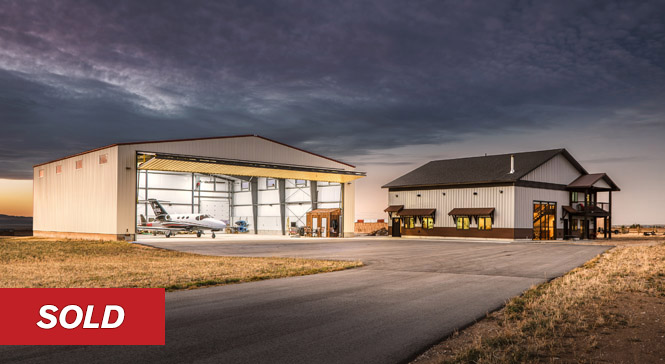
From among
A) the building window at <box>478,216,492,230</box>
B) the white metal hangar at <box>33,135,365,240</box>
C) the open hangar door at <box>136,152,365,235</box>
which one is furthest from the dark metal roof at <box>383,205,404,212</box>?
the building window at <box>478,216,492,230</box>

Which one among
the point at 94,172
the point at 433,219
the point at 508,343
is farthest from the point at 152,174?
the point at 508,343

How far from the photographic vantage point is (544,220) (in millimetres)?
Result: 45188

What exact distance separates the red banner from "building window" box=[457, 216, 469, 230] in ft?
124

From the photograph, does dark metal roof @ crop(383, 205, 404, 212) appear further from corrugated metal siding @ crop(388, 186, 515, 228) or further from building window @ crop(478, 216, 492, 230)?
building window @ crop(478, 216, 492, 230)

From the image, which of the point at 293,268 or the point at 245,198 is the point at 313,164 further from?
the point at 293,268

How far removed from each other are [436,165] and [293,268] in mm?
40971

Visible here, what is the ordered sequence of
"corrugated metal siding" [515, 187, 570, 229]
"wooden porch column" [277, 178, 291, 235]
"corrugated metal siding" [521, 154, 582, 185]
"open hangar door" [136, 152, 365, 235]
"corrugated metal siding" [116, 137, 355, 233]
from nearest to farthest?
"corrugated metal siding" [116, 137, 355, 233] → "corrugated metal siding" [515, 187, 570, 229] → "corrugated metal siding" [521, 154, 582, 185] → "open hangar door" [136, 152, 365, 235] → "wooden porch column" [277, 178, 291, 235]

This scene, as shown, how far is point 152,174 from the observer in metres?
53.0

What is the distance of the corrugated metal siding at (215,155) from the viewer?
106ft

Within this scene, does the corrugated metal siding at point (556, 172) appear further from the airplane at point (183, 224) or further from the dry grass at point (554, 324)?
the dry grass at point (554, 324)

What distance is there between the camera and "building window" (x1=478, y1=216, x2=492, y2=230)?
43625mm

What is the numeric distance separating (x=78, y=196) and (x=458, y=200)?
107 feet

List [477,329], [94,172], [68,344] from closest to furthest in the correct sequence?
[68,344]
[477,329]
[94,172]

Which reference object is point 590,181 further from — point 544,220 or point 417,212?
point 417,212
